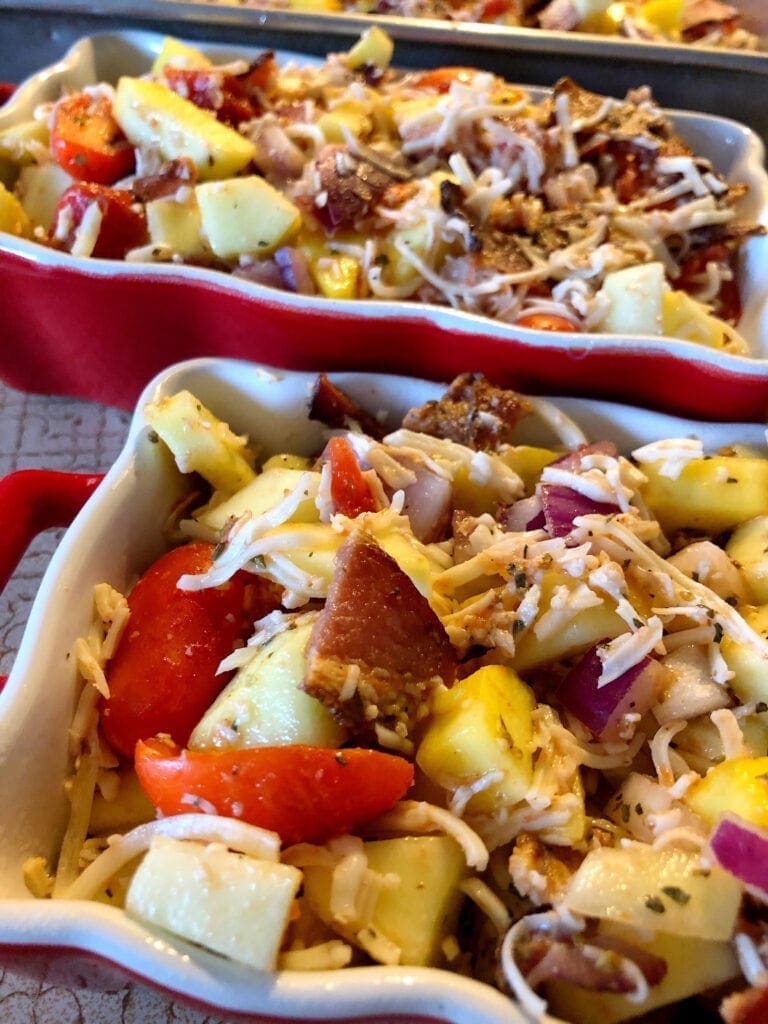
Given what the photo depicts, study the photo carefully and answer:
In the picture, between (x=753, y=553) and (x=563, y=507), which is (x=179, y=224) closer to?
(x=563, y=507)

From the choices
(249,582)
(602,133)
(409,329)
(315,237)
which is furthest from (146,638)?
(602,133)

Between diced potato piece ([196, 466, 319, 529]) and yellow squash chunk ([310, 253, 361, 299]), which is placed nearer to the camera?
diced potato piece ([196, 466, 319, 529])

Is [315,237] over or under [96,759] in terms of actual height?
over

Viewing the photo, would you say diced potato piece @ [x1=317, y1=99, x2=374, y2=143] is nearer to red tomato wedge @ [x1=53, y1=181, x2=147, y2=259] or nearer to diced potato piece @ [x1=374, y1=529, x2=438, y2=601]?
red tomato wedge @ [x1=53, y1=181, x2=147, y2=259]

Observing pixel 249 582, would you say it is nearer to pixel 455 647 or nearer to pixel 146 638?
pixel 146 638

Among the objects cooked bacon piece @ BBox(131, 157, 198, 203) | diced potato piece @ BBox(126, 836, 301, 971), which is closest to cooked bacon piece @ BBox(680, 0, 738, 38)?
cooked bacon piece @ BBox(131, 157, 198, 203)

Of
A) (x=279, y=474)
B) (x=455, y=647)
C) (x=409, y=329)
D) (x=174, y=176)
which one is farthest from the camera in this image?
(x=174, y=176)

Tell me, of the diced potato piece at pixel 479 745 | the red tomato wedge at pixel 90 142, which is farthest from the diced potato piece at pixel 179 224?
the diced potato piece at pixel 479 745
